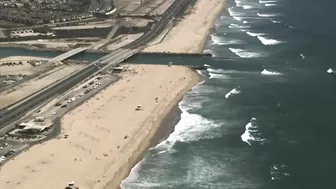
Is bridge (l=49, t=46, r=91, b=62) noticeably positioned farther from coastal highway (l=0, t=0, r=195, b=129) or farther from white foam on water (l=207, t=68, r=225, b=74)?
white foam on water (l=207, t=68, r=225, b=74)

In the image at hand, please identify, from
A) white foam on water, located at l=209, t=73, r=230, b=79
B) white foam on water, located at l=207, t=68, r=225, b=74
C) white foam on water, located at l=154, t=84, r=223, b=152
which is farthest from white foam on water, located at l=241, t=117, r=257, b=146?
white foam on water, located at l=207, t=68, r=225, b=74

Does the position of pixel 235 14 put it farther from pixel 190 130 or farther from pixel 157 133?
pixel 157 133

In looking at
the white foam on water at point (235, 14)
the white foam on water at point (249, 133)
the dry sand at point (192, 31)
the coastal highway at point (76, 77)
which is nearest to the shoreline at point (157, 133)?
the coastal highway at point (76, 77)

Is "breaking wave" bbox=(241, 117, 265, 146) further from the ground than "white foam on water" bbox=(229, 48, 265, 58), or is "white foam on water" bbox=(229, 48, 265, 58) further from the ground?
"white foam on water" bbox=(229, 48, 265, 58)

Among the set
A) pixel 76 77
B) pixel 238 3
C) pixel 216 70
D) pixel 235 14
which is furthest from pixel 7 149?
pixel 238 3

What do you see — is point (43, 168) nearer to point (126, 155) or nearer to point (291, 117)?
point (126, 155)

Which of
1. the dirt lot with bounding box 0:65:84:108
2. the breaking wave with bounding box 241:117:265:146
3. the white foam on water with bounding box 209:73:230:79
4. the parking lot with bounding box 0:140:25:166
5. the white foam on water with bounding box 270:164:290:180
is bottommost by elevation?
the white foam on water with bounding box 270:164:290:180
